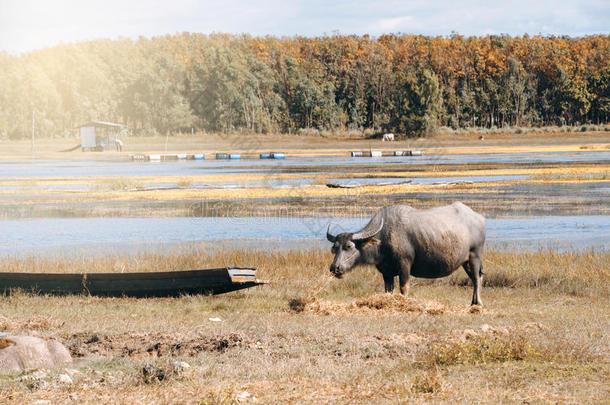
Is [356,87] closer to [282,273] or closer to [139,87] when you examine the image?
[139,87]

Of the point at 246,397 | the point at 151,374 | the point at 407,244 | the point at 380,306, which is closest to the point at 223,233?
the point at 407,244

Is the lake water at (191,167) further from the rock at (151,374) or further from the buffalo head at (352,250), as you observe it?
the rock at (151,374)

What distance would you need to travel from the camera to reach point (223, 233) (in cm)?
3194

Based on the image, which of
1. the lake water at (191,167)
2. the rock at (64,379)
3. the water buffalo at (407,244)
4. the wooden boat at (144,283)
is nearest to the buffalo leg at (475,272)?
the water buffalo at (407,244)

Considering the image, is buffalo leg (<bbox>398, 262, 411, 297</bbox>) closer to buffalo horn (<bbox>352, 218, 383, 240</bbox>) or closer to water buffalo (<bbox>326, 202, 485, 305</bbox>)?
water buffalo (<bbox>326, 202, 485, 305</bbox>)

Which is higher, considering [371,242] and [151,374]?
[371,242]

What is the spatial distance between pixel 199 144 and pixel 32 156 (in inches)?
989

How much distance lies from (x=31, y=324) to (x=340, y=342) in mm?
6039

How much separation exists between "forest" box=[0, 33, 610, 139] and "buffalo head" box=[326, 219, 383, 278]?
8653 centimetres

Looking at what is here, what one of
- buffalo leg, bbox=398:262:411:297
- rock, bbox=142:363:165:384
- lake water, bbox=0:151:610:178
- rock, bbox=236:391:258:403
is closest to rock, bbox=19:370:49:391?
rock, bbox=142:363:165:384

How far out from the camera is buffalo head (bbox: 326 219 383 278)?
15.0m

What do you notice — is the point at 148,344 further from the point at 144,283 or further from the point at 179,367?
the point at 144,283

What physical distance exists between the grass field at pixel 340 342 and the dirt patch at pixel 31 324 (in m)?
0.04

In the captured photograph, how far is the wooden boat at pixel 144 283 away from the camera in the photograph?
1778 cm
